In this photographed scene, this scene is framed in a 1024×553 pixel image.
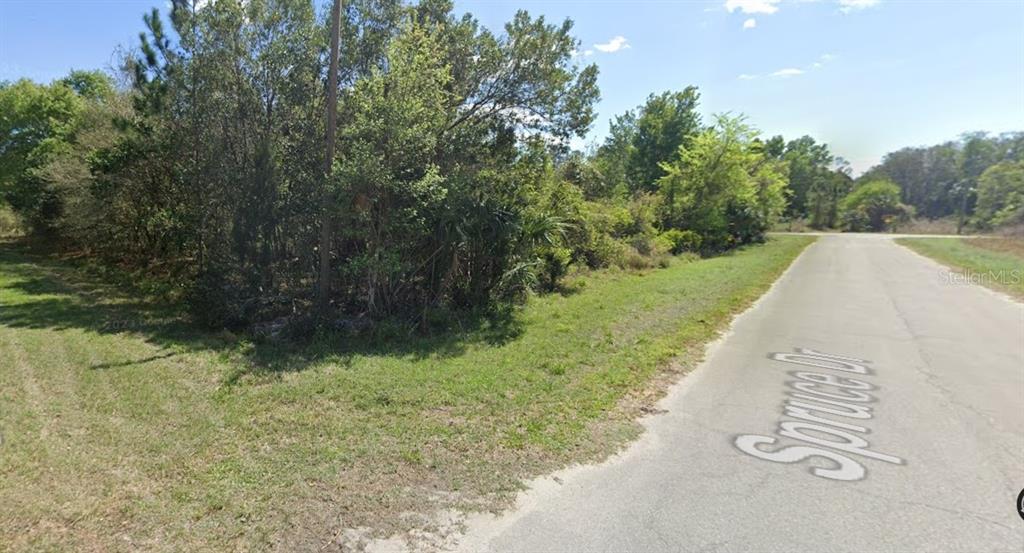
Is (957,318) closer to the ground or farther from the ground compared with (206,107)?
closer to the ground

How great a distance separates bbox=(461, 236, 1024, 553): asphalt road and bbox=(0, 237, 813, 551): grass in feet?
1.37

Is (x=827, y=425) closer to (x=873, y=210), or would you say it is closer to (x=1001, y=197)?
(x=1001, y=197)

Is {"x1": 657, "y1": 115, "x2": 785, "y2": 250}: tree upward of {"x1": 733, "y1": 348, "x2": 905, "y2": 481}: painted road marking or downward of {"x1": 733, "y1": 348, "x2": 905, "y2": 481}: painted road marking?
upward

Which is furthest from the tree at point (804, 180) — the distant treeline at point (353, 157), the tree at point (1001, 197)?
the distant treeline at point (353, 157)

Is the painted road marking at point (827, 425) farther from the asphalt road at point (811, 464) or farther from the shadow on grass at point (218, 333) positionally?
the shadow on grass at point (218, 333)

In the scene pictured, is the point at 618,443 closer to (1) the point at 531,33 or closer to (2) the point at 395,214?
(2) the point at 395,214

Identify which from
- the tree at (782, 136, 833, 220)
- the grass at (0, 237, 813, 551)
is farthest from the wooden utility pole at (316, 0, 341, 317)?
the tree at (782, 136, 833, 220)

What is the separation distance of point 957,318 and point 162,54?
1736 centimetres

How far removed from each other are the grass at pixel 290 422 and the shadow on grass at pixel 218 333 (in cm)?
6

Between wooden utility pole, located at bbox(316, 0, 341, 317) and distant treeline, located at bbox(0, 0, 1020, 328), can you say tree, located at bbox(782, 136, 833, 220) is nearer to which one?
distant treeline, located at bbox(0, 0, 1020, 328)

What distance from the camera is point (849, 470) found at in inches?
141

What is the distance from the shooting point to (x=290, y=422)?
14.0 feet

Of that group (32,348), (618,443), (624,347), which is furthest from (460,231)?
(32,348)

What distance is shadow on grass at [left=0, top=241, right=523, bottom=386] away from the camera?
255 inches
